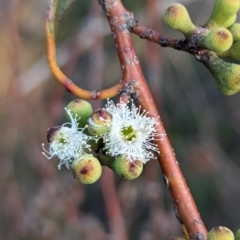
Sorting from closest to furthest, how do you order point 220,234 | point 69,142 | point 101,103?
point 220,234
point 69,142
point 101,103

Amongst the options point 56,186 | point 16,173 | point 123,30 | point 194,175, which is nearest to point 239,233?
point 123,30

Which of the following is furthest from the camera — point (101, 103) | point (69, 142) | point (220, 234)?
point (101, 103)

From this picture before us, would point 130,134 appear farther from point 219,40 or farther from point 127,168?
point 219,40

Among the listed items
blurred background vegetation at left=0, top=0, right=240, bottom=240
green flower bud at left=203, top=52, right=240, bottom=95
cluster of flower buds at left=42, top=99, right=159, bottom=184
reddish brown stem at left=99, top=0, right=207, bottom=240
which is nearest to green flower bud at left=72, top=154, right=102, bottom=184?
cluster of flower buds at left=42, top=99, right=159, bottom=184

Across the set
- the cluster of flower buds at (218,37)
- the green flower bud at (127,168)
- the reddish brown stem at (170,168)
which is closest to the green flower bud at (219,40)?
the cluster of flower buds at (218,37)

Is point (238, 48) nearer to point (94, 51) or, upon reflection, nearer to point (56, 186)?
point (56, 186)

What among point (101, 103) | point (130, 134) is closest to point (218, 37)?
point (130, 134)

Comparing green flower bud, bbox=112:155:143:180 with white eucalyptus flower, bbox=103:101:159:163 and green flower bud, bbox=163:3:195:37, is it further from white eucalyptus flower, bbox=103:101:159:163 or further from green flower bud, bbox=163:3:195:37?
green flower bud, bbox=163:3:195:37
